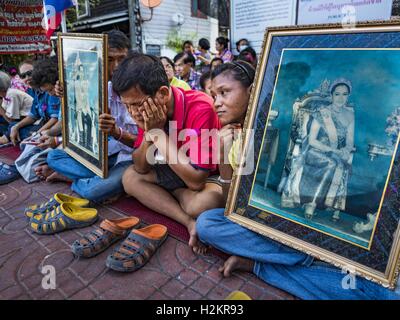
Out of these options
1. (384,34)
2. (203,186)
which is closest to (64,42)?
(203,186)

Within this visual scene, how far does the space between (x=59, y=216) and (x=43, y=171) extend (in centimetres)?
127

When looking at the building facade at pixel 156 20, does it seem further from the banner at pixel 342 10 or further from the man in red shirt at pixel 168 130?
the man in red shirt at pixel 168 130

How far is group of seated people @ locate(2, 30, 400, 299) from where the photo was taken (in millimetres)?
1616

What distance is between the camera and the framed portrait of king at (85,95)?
2.32 meters

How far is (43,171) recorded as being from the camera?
3303 mm

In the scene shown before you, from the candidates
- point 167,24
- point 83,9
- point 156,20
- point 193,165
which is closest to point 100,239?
point 193,165

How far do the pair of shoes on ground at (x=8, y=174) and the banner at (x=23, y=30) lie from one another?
436cm

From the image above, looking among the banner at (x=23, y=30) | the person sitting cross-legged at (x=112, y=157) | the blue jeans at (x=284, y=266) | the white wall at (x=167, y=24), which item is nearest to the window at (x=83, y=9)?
the white wall at (x=167, y=24)

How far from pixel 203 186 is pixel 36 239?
1.31 metres

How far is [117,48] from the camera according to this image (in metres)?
2.81

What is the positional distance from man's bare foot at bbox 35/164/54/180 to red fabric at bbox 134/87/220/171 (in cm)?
190

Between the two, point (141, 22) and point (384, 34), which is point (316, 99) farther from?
point (141, 22)

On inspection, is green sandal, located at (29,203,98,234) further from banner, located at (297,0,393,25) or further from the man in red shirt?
banner, located at (297,0,393,25)

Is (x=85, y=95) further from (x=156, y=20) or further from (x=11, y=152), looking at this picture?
(x=156, y=20)
